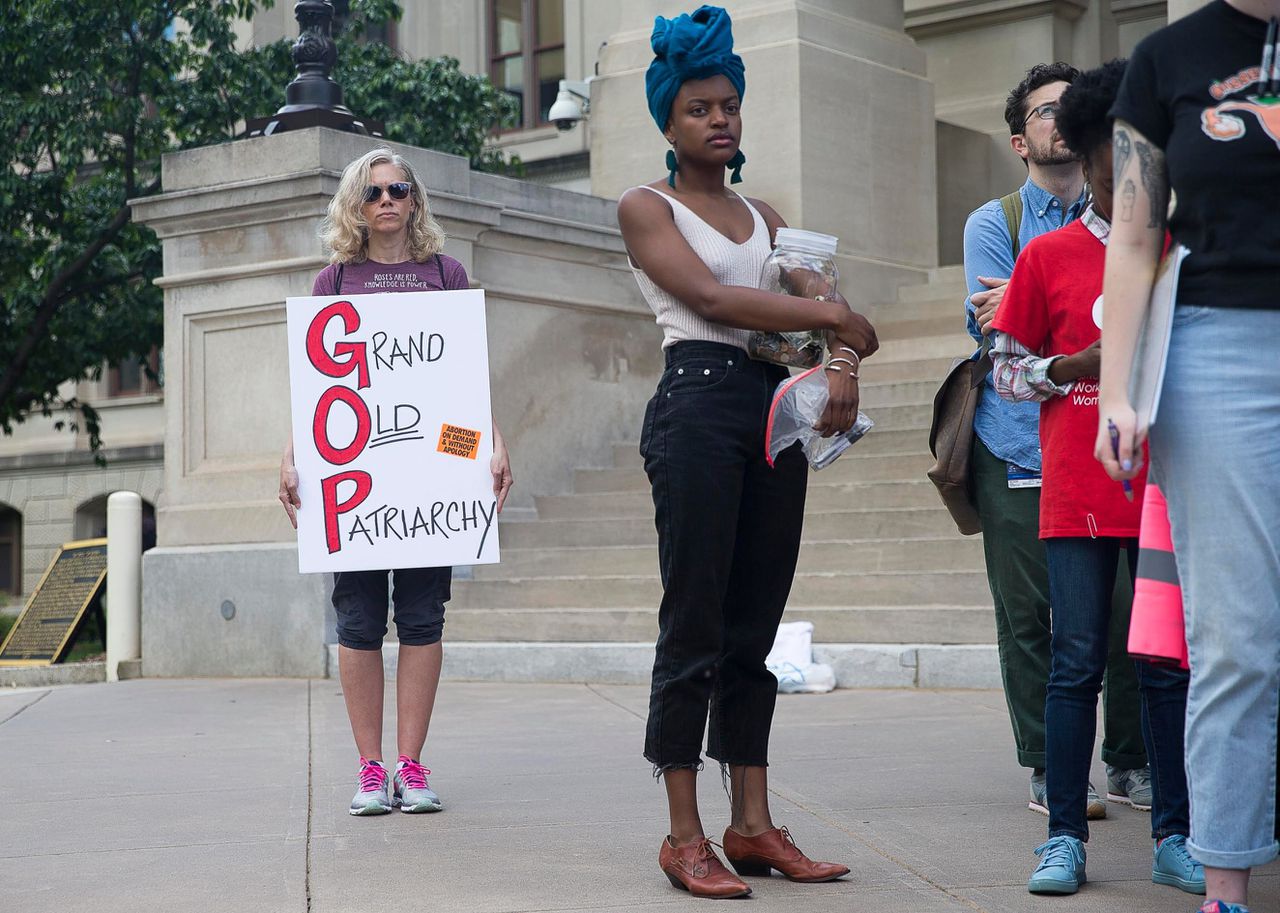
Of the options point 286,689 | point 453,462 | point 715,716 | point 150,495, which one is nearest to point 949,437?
point 715,716

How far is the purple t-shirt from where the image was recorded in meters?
5.83

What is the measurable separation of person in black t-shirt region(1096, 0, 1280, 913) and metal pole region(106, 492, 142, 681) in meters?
8.35

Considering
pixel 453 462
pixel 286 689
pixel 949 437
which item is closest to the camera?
pixel 949 437

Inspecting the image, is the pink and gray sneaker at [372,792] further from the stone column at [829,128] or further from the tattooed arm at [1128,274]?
the stone column at [829,128]

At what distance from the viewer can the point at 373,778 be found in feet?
17.8

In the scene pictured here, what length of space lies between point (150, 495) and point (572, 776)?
2590 centimetres

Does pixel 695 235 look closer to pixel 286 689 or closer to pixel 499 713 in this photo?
pixel 499 713

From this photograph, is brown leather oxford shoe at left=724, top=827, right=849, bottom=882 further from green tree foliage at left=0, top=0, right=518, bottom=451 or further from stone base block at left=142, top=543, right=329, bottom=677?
green tree foliage at left=0, top=0, right=518, bottom=451

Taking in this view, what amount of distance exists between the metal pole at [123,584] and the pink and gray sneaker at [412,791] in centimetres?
551

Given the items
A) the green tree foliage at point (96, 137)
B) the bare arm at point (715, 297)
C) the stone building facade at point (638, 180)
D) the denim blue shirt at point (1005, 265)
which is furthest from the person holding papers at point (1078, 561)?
the green tree foliage at point (96, 137)

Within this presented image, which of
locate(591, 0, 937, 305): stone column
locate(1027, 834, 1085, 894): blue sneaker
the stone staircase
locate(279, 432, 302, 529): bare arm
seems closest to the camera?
locate(1027, 834, 1085, 894): blue sneaker

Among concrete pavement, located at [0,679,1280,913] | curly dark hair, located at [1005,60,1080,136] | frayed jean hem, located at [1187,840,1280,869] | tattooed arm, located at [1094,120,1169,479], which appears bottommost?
concrete pavement, located at [0,679,1280,913]

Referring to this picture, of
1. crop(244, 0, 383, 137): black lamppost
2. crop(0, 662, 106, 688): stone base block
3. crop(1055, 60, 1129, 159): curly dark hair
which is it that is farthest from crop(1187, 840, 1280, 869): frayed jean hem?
crop(0, 662, 106, 688): stone base block

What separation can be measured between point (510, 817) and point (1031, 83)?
2.68m
